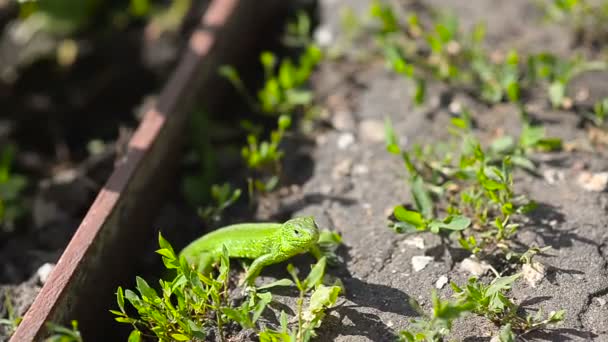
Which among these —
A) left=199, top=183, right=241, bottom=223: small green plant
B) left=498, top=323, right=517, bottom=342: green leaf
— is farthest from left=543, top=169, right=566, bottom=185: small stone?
left=199, top=183, right=241, bottom=223: small green plant

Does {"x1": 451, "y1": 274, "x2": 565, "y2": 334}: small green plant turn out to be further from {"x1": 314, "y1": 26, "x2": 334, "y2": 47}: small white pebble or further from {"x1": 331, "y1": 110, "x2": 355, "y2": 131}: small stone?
{"x1": 314, "y1": 26, "x2": 334, "y2": 47}: small white pebble

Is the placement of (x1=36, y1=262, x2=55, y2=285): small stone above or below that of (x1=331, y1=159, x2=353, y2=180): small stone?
above

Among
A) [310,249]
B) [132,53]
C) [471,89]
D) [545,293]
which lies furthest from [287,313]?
[132,53]

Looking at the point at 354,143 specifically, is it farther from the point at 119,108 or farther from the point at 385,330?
the point at 119,108

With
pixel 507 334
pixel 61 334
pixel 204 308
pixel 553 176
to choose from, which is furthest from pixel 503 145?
pixel 61 334

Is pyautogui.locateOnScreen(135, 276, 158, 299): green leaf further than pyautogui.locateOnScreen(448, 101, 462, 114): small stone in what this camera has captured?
No

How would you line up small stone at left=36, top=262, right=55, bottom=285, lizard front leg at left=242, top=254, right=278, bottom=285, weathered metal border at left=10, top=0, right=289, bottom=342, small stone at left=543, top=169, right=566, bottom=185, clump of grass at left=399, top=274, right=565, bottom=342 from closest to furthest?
clump of grass at left=399, top=274, right=565, bottom=342 → weathered metal border at left=10, top=0, right=289, bottom=342 → lizard front leg at left=242, top=254, right=278, bottom=285 → small stone at left=36, top=262, right=55, bottom=285 → small stone at left=543, top=169, right=566, bottom=185

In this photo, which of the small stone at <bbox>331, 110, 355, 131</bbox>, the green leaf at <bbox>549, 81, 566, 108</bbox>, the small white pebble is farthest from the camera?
the small white pebble
